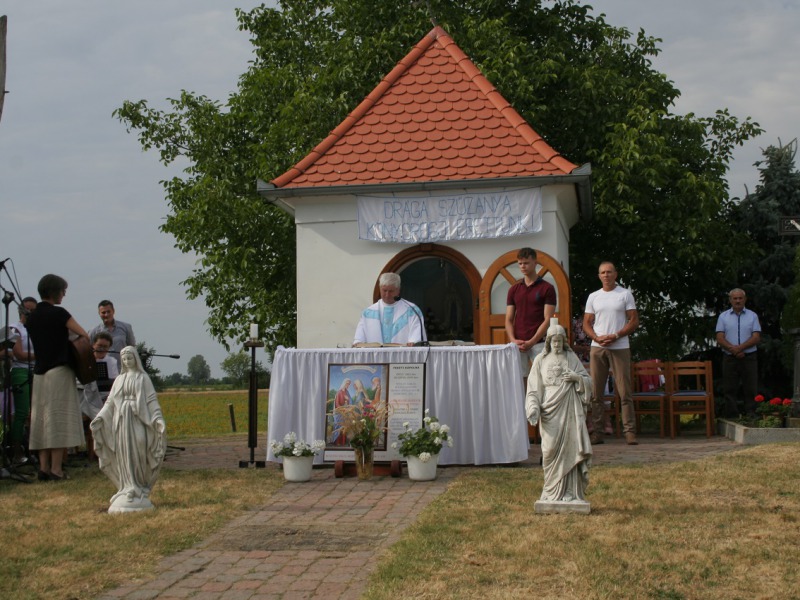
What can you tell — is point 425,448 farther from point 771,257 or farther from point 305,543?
point 771,257

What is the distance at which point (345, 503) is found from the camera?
8.78 m

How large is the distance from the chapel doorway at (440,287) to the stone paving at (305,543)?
375 cm

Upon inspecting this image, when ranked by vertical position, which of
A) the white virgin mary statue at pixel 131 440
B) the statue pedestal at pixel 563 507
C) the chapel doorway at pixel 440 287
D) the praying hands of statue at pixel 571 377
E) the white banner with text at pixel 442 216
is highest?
the white banner with text at pixel 442 216

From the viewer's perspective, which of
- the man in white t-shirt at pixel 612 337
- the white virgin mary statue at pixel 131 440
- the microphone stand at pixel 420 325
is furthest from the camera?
the man in white t-shirt at pixel 612 337

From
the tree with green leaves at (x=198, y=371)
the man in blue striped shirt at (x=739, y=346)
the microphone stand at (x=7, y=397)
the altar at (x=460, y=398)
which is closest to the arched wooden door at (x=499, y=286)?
the man in blue striped shirt at (x=739, y=346)

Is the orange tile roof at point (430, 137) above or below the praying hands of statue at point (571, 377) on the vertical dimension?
above

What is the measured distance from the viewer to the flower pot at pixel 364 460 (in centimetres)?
1020

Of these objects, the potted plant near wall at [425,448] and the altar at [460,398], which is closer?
the potted plant near wall at [425,448]

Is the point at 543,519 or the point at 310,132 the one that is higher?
the point at 310,132

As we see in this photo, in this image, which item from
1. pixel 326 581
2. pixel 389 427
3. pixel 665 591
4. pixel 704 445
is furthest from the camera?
pixel 704 445

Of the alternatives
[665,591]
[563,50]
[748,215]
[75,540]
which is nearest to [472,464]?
[75,540]

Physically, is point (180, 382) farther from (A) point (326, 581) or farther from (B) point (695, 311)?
(A) point (326, 581)

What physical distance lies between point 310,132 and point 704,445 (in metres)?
10.4

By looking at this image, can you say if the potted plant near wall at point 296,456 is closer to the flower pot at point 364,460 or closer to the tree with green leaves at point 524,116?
the flower pot at point 364,460
